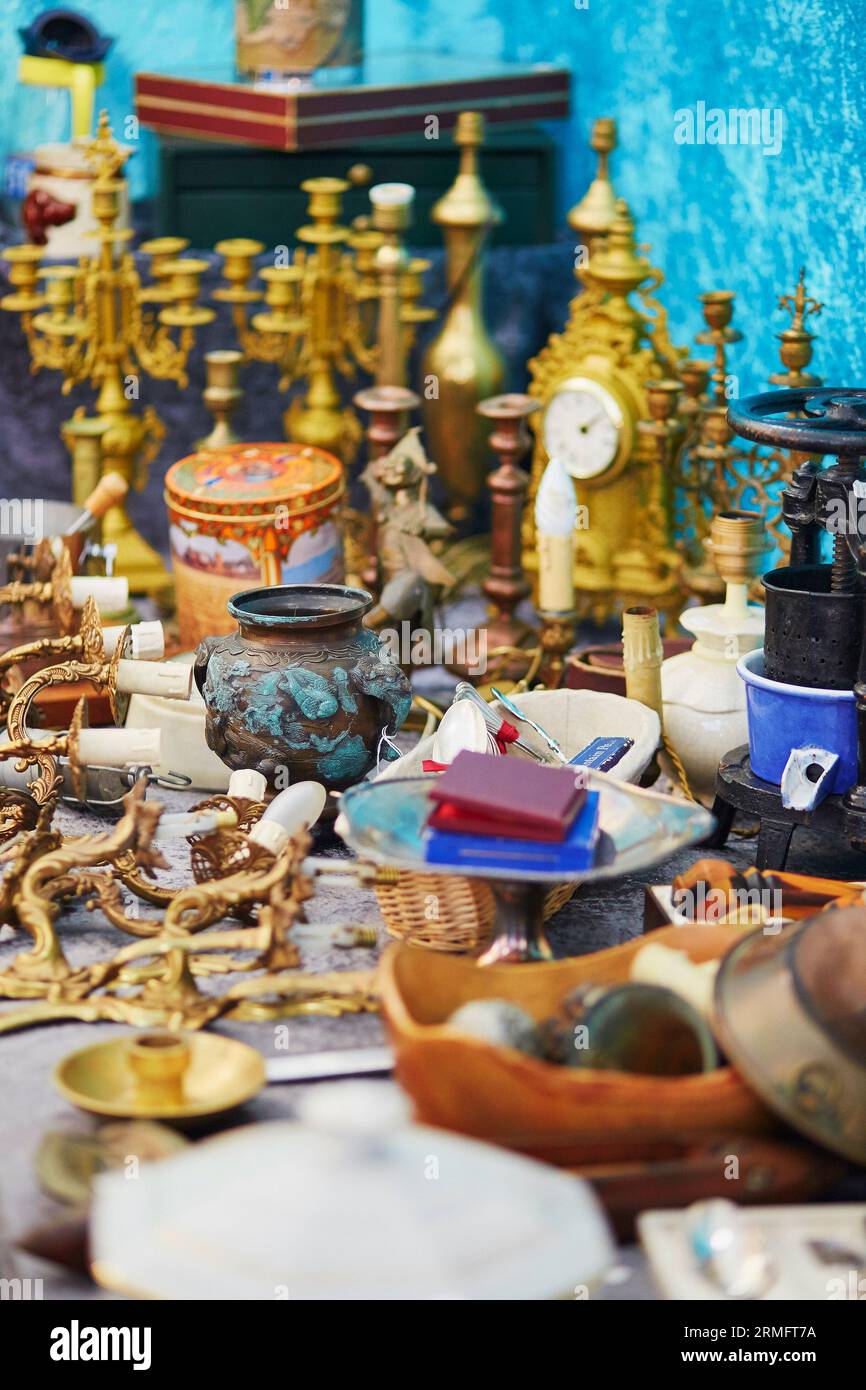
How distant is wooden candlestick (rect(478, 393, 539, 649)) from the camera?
4.07 metres

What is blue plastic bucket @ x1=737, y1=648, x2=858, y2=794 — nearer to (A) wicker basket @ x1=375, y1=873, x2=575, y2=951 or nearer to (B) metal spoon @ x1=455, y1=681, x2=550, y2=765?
(B) metal spoon @ x1=455, y1=681, x2=550, y2=765

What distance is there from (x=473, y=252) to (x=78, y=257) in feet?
3.41

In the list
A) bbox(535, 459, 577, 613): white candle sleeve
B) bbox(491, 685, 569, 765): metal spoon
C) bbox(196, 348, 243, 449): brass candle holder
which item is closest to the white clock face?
bbox(535, 459, 577, 613): white candle sleeve

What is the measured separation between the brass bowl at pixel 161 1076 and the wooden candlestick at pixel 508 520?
194 cm

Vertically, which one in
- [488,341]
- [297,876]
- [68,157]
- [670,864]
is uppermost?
[68,157]

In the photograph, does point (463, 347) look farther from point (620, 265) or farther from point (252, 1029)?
point (252, 1029)

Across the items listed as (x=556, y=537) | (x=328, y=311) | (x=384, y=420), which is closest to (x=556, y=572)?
(x=556, y=537)

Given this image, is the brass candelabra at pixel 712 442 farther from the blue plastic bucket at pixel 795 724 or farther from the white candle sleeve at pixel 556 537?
the blue plastic bucket at pixel 795 724

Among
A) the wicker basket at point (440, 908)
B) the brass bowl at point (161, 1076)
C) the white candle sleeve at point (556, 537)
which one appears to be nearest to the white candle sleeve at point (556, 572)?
the white candle sleeve at point (556, 537)

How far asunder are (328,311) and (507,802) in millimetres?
2530

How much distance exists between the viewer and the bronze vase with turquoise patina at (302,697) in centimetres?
309

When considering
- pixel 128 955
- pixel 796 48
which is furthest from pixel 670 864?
pixel 796 48

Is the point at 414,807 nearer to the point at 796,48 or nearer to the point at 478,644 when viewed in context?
the point at 478,644

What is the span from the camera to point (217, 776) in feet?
11.6
